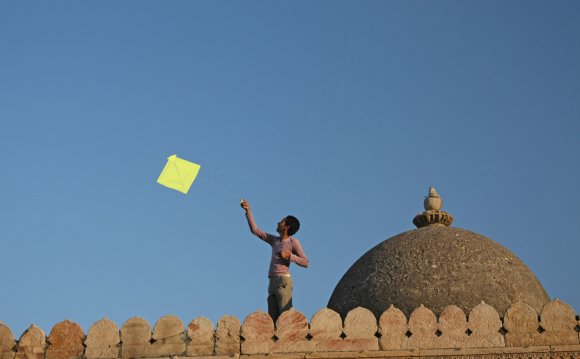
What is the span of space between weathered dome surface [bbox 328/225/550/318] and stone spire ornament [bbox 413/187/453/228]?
16.2 inches

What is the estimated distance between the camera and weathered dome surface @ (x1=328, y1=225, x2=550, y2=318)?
11250mm

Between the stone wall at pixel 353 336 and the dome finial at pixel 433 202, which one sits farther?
the dome finial at pixel 433 202

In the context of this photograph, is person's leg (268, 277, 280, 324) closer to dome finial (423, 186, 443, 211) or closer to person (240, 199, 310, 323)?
person (240, 199, 310, 323)

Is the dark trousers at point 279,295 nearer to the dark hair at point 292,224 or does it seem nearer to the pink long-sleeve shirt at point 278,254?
the pink long-sleeve shirt at point 278,254

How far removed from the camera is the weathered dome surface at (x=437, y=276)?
1125 cm

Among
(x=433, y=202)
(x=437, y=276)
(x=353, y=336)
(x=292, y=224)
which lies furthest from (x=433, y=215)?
(x=353, y=336)

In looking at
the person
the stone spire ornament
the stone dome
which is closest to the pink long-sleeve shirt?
the person

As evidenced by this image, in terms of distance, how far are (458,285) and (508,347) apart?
5.03ft

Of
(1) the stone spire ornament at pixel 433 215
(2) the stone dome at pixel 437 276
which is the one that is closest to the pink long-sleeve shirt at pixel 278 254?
(2) the stone dome at pixel 437 276

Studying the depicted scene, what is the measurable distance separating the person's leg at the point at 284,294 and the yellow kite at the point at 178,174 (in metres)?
1.56

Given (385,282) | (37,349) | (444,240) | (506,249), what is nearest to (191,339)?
(37,349)

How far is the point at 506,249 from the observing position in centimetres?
1220

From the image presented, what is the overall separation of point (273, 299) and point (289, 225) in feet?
2.86

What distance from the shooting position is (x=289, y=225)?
11023mm
